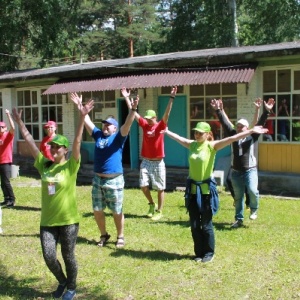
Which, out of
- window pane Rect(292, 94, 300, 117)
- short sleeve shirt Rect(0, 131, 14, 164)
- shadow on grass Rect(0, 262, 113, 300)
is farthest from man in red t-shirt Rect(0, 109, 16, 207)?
window pane Rect(292, 94, 300, 117)

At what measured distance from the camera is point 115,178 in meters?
5.98

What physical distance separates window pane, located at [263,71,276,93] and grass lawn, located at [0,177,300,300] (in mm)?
3888

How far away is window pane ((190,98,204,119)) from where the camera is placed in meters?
12.4

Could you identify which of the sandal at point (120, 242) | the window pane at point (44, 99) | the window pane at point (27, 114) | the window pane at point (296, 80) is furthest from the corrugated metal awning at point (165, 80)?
the sandal at point (120, 242)

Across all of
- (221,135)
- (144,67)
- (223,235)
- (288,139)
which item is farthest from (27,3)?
(223,235)

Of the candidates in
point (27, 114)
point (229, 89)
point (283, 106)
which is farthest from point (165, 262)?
point (27, 114)

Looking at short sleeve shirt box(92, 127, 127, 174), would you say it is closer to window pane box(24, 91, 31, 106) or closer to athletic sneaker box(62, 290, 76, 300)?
athletic sneaker box(62, 290, 76, 300)

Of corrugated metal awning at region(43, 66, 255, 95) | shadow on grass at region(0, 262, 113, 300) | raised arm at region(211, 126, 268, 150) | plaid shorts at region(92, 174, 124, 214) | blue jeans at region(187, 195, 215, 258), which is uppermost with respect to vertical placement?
corrugated metal awning at region(43, 66, 255, 95)

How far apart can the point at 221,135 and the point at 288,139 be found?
6.07 ft

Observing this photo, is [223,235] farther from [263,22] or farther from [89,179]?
[263,22]

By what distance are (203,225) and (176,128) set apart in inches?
300

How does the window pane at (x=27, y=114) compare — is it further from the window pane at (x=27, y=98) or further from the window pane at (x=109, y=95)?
the window pane at (x=109, y=95)

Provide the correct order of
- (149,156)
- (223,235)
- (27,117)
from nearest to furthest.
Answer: (223,235) < (149,156) < (27,117)

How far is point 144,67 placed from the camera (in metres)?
12.4
